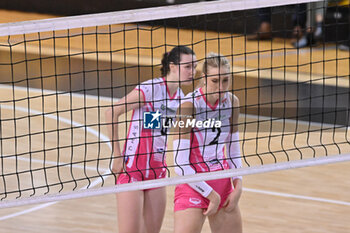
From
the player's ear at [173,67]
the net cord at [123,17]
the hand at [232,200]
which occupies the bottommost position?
the hand at [232,200]

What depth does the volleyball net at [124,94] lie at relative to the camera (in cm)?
468

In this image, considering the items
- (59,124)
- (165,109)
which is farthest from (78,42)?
(165,109)

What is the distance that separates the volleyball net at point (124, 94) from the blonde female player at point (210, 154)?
4.3 inches

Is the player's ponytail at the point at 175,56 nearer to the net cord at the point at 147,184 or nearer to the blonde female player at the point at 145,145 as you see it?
the blonde female player at the point at 145,145

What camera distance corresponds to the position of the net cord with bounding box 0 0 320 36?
173 inches

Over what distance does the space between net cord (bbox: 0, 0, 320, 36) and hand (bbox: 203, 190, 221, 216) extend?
1.18 meters

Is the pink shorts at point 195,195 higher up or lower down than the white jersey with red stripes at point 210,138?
lower down

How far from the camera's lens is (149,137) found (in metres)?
5.24

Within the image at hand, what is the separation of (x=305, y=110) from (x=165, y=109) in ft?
17.9

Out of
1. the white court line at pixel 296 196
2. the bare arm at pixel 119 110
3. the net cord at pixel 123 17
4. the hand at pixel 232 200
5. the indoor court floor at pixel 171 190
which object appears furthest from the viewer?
the white court line at pixel 296 196

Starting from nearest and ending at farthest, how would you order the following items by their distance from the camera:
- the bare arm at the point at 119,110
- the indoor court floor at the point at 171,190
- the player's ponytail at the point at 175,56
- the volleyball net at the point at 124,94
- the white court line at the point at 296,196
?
the volleyball net at the point at 124,94 → the player's ponytail at the point at 175,56 → the bare arm at the point at 119,110 → the indoor court floor at the point at 171,190 → the white court line at the point at 296,196

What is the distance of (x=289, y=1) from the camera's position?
15.2 ft

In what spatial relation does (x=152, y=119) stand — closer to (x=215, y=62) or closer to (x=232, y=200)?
(x=215, y=62)

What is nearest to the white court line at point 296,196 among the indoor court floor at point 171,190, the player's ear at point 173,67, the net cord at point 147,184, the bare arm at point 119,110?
the indoor court floor at point 171,190
